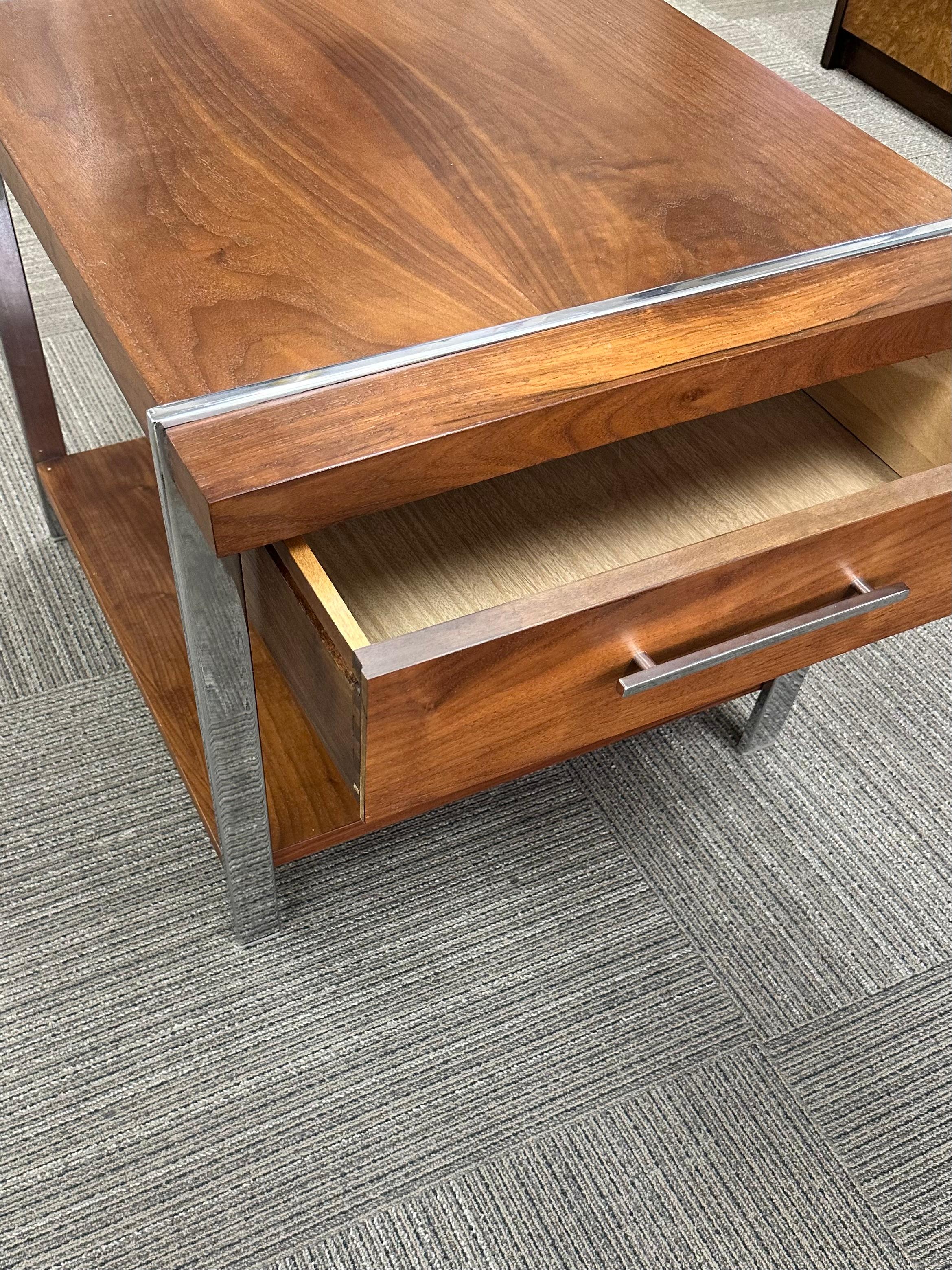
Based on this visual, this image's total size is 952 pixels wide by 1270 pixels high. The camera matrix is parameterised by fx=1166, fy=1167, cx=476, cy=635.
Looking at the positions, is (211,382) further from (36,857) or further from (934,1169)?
(934,1169)

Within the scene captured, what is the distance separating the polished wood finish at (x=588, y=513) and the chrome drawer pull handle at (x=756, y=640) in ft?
0.38

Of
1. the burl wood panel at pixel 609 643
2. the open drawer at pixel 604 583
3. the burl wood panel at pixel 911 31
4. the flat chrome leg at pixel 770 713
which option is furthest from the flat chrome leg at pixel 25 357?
the burl wood panel at pixel 911 31

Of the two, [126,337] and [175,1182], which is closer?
→ [126,337]

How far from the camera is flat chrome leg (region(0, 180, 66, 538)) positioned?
949 millimetres

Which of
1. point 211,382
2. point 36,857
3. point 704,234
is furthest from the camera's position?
point 36,857

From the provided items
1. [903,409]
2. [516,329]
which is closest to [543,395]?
[516,329]

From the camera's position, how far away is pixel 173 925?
0.91m

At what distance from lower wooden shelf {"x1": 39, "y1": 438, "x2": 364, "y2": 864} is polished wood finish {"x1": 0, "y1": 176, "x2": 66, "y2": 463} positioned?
1.2 inches

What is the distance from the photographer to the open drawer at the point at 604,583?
0.60 m

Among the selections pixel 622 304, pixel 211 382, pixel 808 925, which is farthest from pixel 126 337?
pixel 808 925

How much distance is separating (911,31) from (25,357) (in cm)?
158

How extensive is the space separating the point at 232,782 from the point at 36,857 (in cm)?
29

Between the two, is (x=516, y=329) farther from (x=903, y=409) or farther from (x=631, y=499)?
(x=903, y=409)

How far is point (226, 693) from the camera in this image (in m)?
0.70
